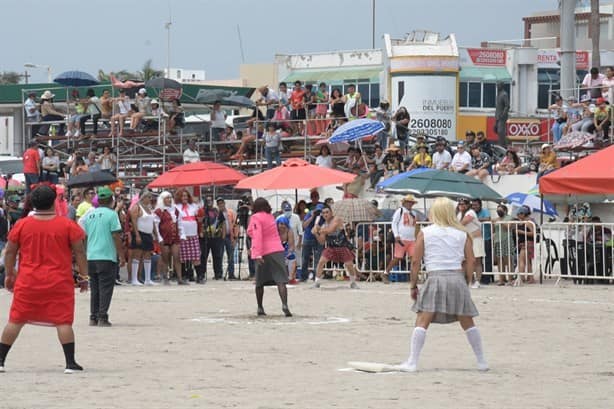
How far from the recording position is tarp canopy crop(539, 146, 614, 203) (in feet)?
74.6

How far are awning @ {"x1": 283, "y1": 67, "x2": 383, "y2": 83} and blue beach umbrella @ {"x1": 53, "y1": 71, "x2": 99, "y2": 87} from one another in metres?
42.5

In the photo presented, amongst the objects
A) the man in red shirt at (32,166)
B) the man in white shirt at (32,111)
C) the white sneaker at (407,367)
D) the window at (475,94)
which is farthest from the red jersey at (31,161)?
the window at (475,94)

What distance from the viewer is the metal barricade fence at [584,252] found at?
911 inches

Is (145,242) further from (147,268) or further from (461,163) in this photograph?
(461,163)

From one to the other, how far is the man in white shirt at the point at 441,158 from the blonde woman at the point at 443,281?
56.7 feet

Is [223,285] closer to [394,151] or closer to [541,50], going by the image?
[394,151]

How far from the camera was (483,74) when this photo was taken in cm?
7738

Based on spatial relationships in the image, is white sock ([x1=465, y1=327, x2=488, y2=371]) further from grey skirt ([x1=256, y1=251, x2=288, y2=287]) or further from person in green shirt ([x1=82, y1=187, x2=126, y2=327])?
grey skirt ([x1=256, y1=251, x2=288, y2=287])

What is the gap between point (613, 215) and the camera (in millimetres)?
27703

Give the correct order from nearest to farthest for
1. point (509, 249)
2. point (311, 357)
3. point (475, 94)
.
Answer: point (311, 357), point (509, 249), point (475, 94)

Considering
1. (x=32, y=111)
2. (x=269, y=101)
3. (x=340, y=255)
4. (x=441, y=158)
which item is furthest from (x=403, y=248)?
(x=32, y=111)

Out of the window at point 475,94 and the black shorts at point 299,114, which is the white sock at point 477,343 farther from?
the window at point 475,94

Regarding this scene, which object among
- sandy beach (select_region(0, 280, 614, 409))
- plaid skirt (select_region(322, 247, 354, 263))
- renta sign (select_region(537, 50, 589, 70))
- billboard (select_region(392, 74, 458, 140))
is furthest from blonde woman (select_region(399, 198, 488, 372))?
renta sign (select_region(537, 50, 589, 70))

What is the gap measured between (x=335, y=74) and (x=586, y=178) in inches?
2300
